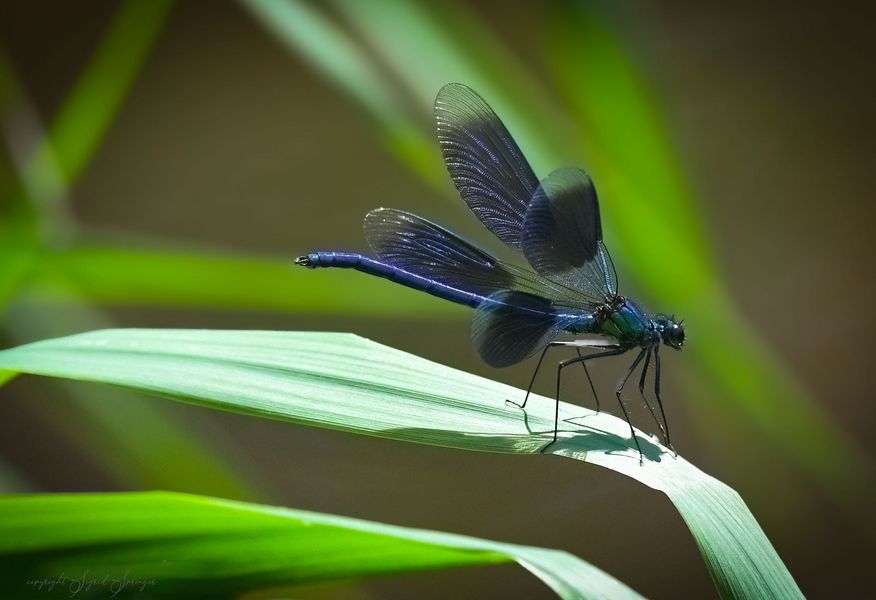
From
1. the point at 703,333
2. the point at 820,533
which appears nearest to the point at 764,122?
the point at 703,333

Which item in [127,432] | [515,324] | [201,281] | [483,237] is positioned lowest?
[127,432]

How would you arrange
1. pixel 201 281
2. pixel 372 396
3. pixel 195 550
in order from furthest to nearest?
1. pixel 201 281
2. pixel 372 396
3. pixel 195 550

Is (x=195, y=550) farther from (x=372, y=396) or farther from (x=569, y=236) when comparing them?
(x=569, y=236)

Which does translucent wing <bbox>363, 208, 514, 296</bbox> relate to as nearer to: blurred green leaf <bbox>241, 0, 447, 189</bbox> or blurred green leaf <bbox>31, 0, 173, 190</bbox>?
blurred green leaf <bbox>241, 0, 447, 189</bbox>

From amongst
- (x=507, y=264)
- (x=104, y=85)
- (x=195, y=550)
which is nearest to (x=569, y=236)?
(x=507, y=264)

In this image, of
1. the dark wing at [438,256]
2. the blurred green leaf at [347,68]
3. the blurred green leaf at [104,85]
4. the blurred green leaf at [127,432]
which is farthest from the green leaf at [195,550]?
the blurred green leaf at [104,85]

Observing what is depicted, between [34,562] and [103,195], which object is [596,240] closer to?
[34,562]

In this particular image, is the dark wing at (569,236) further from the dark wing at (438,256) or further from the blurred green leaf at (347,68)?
the blurred green leaf at (347,68)
